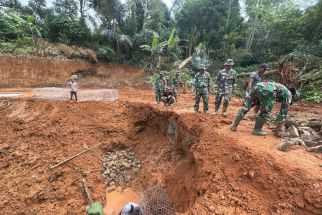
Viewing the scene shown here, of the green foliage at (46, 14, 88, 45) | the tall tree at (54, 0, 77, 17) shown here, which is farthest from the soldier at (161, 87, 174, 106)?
the tall tree at (54, 0, 77, 17)

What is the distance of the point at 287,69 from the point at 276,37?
874 cm

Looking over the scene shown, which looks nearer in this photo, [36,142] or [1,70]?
[36,142]

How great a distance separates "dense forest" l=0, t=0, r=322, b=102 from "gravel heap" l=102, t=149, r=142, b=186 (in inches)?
364

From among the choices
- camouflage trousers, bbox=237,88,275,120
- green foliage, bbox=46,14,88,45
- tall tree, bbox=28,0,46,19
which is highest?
tall tree, bbox=28,0,46,19

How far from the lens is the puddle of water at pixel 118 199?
6227mm

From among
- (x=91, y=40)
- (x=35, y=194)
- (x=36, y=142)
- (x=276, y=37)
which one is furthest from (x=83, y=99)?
(x=276, y=37)

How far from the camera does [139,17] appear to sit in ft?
59.2

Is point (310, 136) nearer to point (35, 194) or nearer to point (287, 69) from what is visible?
point (287, 69)

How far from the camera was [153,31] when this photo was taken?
1706 cm

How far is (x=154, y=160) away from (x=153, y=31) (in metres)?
12.7

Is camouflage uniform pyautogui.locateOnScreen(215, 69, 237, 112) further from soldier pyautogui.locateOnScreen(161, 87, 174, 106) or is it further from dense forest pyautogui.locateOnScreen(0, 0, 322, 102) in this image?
dense forest pyautogui.locateOnScreen(0, 0, 322, 102)

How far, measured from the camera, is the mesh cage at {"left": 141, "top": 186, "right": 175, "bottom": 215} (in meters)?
4.45

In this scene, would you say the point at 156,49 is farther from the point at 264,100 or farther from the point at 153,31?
the point at 264,100

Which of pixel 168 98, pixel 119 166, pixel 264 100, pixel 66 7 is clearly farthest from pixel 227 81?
pixel 66 7
